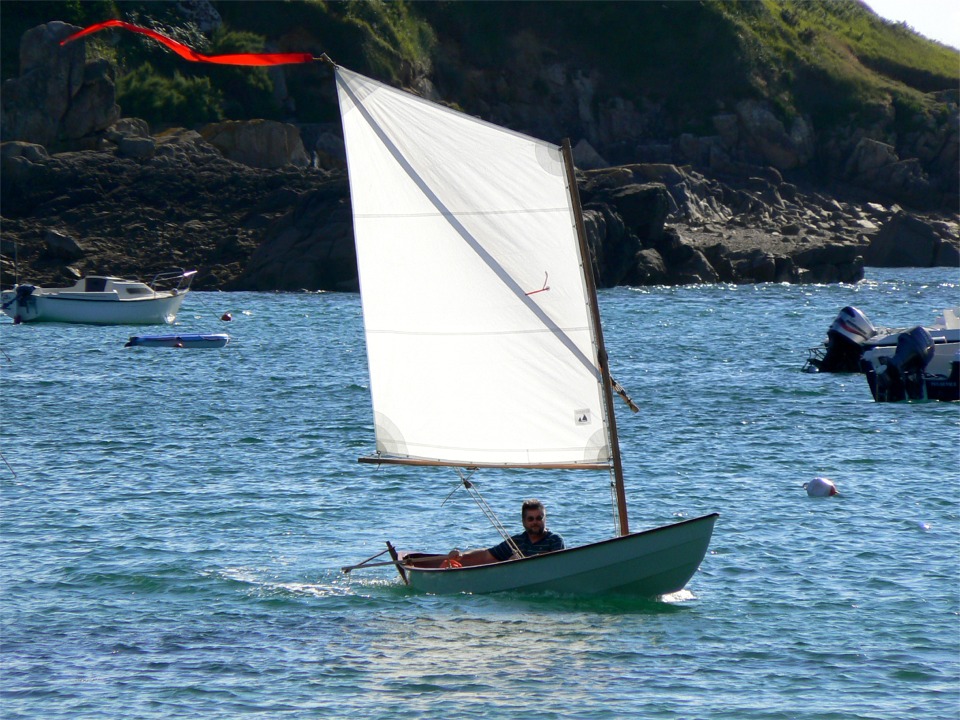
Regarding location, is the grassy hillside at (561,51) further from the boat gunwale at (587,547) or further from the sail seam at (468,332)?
the boat gunwale at (587,547)

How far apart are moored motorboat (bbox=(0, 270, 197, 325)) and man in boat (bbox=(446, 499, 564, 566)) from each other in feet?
175

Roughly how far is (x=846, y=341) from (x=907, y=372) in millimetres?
6793

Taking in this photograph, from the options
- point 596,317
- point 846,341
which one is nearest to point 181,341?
point 846,341

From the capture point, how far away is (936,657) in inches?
644

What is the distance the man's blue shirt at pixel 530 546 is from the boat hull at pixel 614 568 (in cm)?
47

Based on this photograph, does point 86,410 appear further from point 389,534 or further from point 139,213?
point 139,213

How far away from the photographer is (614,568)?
56.4ft

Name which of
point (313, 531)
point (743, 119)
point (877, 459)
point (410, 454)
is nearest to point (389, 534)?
point (313, 531)

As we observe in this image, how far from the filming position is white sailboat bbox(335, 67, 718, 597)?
16703 mm

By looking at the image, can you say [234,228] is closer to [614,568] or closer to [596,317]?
[614,568]

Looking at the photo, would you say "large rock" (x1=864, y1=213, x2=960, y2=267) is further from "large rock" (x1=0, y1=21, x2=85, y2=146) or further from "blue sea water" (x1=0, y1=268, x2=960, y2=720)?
"blue sea water" (x1=0, y1=268, x2=960, y2=720)

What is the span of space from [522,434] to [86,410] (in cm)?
2359

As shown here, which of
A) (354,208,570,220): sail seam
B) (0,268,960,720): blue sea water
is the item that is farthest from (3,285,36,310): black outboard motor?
(354,208,570,220): sail seam

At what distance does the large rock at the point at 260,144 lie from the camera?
108 metres
